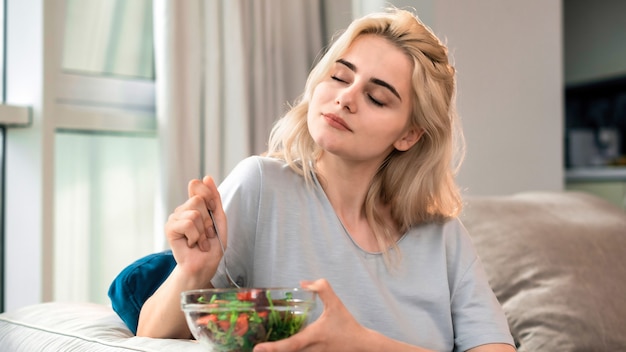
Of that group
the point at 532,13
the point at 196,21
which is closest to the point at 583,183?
the point at 532,13

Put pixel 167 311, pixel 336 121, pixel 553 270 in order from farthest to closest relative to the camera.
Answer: pixel 553 270
pixel 336 121
pixel 167 311

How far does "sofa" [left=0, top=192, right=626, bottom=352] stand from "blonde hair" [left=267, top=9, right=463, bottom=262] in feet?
1.07

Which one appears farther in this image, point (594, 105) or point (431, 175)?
point (594, 105)

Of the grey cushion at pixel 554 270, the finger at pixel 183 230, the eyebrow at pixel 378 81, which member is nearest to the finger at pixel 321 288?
the finger at pixel 183 230

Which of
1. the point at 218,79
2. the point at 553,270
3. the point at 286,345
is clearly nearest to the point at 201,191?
the point at 286,345

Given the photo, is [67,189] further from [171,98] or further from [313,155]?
[313,155]

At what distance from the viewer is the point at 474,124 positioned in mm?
3225

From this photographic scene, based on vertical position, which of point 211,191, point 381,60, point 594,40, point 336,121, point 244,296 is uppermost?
point 594,40

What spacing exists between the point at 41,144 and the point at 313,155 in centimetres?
100

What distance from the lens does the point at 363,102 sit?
1.45m

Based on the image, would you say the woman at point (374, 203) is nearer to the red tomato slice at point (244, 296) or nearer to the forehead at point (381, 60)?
the forehead at point (381, 60)

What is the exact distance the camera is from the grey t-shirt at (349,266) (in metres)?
1.44

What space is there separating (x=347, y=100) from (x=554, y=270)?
2.52ft

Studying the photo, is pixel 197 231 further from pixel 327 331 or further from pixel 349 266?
pixel 349 266
